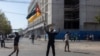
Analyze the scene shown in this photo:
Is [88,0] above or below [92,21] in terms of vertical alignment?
above

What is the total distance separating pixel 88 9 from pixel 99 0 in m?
4.17

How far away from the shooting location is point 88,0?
9138cm

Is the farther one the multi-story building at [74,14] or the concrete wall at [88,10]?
the multi-story building at [74,14]

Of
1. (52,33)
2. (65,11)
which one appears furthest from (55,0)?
(52,33)

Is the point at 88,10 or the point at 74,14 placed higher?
the point at 88,10

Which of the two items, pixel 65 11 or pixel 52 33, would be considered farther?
pixel 65 11

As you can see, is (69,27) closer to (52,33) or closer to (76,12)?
(76,12)

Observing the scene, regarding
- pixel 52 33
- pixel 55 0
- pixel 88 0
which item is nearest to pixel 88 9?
pixel 88 0

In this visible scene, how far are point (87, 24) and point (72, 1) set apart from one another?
8.64 metres

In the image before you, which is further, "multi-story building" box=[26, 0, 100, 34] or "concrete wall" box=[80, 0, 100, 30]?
"multi-story building" box=[26, 0, 100, 34]

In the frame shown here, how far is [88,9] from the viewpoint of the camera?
92000 millimetres

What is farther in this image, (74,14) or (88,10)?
(74,14)

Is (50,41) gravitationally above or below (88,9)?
below

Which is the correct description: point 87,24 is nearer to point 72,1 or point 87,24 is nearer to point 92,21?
point 92,21
